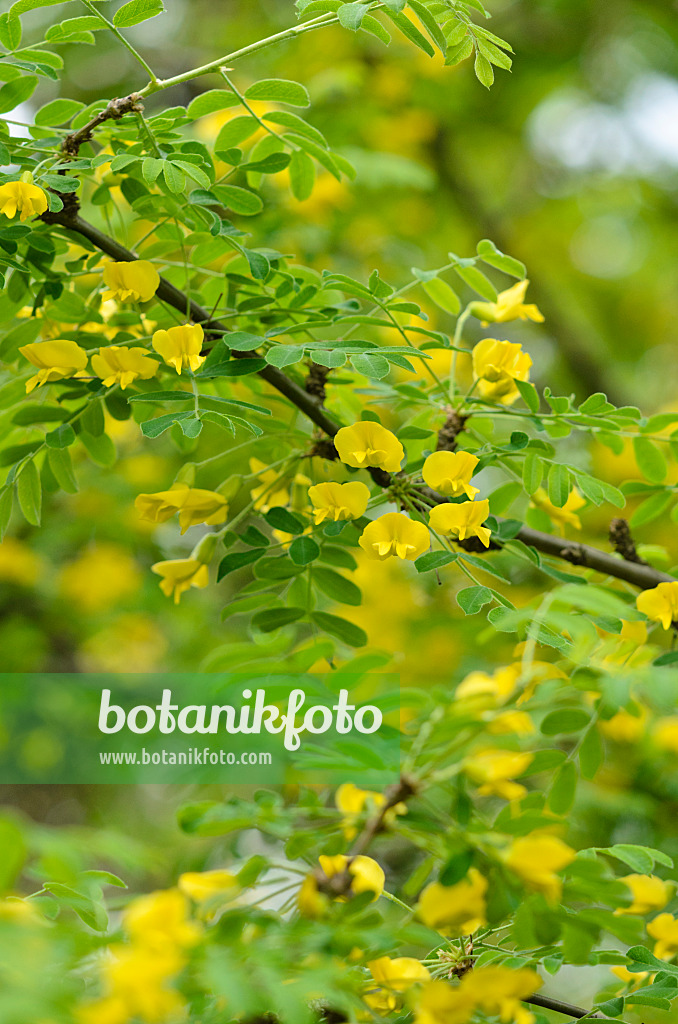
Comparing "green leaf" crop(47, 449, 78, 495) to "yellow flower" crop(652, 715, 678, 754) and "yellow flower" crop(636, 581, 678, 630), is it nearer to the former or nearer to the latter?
"yellow flower" crop(636, 581, 678, 630)

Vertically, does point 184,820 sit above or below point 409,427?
below

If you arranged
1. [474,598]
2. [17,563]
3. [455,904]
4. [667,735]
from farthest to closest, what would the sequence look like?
[17,563], [667,735], [474,598], [455,904]

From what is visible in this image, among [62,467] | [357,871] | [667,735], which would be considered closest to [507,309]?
[62,467]

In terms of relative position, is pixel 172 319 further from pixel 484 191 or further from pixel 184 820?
pixel 484 191

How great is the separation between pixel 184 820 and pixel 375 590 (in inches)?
55.4

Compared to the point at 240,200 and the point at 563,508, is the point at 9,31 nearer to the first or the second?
the point at 240,200

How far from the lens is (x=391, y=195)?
106 inches

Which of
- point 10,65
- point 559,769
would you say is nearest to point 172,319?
point 10,65

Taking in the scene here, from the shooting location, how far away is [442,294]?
1.05 meters

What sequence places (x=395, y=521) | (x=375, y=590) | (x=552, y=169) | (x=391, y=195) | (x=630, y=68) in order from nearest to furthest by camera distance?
(x=395, y=521) < (x=375, y=590) < (x=391, y=195) < (x=630, y=68) < (x=552, y=169)

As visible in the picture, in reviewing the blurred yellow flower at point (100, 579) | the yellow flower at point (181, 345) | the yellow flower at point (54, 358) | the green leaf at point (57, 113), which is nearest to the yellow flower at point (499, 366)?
the yellow flower at point (181, 345)

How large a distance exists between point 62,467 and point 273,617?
0.30 meters

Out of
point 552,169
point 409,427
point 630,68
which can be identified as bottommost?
point 409,427

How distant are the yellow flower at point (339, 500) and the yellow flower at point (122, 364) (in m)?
0.21
